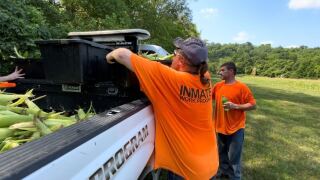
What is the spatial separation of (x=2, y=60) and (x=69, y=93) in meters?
2.71

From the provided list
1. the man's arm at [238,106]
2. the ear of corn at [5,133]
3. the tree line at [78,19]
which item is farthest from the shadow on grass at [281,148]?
the ear of corn at [5,133]

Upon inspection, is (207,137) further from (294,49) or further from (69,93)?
(294,49)

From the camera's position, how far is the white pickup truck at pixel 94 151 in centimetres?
167

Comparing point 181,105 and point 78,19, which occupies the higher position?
point 78,19

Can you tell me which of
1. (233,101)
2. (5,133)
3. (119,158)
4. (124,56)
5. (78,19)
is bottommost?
(233,101)

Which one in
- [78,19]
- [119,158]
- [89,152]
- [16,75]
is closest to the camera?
[89,152]

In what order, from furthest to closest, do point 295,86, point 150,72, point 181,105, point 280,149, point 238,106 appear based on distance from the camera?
point 295,86 → point 280,149 → point 238,106 → point 181,105 → point 150,72

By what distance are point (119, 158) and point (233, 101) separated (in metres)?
3.85

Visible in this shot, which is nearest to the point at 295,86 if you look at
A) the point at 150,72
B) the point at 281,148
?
the point at 281,148

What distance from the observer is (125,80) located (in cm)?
436

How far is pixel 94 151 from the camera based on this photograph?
214 centimetres

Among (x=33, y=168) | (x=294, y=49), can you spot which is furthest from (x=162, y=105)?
(x=294, y=49)

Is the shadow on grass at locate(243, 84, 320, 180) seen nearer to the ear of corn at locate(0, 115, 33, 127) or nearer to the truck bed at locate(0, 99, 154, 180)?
the truck bed at locate(0, 99, 154, 180)

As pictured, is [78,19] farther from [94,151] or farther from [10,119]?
[94,151]
